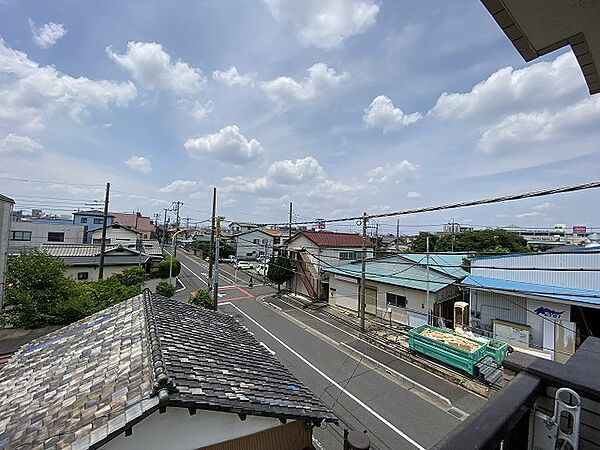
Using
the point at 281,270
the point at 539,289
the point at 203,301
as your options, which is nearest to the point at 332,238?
the point at 281,270

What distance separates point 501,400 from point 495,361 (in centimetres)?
1185

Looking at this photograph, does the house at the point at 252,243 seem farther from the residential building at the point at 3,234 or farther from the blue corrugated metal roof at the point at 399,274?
the residential building at the point at 3,234

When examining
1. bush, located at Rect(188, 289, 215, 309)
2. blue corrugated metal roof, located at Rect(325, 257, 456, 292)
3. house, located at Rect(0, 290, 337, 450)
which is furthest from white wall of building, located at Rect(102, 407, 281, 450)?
bush, located at Rect(188, 289, 215, 309)

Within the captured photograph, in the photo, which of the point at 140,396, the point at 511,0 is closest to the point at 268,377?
the point at 140,396

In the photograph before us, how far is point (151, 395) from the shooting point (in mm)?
3297

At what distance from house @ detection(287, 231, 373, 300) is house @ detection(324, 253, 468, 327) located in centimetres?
162

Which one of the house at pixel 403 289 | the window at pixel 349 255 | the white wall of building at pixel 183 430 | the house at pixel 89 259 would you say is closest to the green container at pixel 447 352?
the house at pixel 403 289

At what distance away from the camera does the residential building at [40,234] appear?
30133mm

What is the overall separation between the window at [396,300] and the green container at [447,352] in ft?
11.0

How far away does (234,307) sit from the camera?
20750 mm

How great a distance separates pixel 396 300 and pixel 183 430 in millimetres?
14787

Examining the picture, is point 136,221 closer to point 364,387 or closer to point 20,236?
point 20,236

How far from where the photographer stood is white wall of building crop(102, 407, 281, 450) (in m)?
3.37

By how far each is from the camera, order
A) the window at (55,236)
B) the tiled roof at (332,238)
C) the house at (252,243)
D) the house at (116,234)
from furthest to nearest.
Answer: the house at (252,243)
the house at (116,234)
the window at (55,236)
the tiled roof at (332,238)
